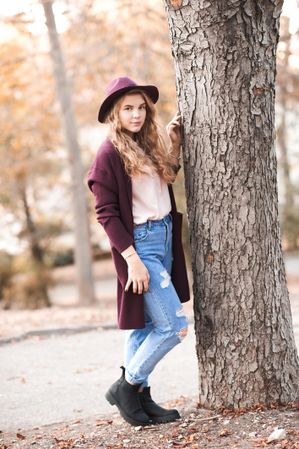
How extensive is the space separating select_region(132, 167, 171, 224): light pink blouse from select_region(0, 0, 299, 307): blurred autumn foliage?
7160mm

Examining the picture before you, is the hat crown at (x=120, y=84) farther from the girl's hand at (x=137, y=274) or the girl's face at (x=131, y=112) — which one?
the girl's hand at (x=137, y=274)

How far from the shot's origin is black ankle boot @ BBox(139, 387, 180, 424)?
4176mm

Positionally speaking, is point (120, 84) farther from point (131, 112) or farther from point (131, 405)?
point (131, 405)

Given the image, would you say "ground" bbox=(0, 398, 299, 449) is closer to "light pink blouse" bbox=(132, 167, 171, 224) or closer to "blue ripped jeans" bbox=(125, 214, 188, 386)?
"blue ripped jeans" bbox=(125, 214, 188, 386)

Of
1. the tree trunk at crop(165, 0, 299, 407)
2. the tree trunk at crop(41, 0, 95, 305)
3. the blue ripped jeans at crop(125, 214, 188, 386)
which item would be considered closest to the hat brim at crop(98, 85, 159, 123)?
the tree trunk at crop(165, 0, 299, 407)

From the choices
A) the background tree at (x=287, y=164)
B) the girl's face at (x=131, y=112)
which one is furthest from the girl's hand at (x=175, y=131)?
the background tree at (x=287, y=164)

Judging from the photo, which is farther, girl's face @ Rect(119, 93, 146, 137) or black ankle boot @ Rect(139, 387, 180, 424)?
black ankle boot @ Rect(139, 387, 180, 424)

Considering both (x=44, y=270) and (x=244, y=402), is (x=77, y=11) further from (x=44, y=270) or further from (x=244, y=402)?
(x=244, y=402)

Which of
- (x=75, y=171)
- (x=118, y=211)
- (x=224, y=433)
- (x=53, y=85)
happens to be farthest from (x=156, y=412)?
(x=53, y=85)

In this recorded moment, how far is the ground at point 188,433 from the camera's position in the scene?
371 cm

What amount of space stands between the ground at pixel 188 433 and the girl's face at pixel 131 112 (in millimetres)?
1799

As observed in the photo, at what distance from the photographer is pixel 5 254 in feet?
57.5

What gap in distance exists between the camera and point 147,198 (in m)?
3.99

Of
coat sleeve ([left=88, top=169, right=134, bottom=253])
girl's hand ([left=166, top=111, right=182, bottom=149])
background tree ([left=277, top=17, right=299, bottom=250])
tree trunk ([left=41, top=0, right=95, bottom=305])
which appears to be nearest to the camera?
coat sleeve ([left=88, top=169, right=134, bottom=253])
